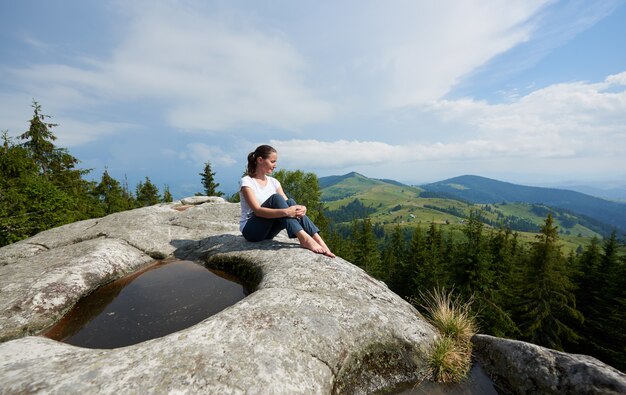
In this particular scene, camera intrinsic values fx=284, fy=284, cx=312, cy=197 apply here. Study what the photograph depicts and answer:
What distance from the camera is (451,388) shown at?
4.37 metres

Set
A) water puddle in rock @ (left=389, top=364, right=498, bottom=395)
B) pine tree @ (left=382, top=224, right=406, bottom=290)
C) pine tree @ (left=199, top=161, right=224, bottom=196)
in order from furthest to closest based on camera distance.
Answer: pine tree @ (left=199, top=161, right=224, bottom=196), pine tree @ (left=382, top=224, right=406, bottom=290), water puddle in rock @ (left=389, top=364, right=498, bottom=395)

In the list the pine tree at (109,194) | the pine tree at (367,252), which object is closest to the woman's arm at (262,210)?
the pine tree at (367,252)

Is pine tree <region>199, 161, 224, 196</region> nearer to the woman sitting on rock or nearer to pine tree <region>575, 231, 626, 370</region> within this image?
the woman sitting on rock

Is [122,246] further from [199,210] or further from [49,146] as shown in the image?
[49,146]

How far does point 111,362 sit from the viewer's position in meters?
3.44

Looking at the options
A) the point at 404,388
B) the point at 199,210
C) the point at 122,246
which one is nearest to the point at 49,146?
the point at 199,210

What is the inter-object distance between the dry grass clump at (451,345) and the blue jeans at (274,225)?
362 cm

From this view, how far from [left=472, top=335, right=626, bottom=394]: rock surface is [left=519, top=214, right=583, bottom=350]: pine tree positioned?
95.6 ft

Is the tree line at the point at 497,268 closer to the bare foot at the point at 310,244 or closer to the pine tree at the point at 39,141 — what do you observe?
the pine tree at the point at 39,141

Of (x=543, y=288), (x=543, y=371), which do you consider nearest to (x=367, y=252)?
(x=543, y=288)

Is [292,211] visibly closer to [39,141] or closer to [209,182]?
[39,141]

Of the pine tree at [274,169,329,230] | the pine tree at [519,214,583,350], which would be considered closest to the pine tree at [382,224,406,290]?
the pine tree at [274,169,329,230]

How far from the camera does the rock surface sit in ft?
12.3

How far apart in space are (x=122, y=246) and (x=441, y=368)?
354 inches
